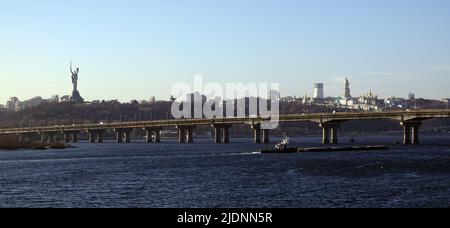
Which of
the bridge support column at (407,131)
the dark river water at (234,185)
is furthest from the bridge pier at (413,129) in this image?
the dark river water at (234,185)

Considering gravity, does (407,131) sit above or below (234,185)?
above

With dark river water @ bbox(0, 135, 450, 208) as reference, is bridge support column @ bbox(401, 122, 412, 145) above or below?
above

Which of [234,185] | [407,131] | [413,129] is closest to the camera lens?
[234,185]

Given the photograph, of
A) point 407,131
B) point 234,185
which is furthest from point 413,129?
point 234,185

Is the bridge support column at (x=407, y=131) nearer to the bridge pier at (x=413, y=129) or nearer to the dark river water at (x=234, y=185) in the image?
the bridge pier at (x=413, y=129)

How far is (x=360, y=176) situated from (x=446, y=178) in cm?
970

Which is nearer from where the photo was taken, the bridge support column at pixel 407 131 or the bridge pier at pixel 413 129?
the bridge pier at pixel 413 129

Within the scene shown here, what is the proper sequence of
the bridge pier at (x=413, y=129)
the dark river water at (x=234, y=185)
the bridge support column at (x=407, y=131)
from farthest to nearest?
1. the bridge support column at (x=407, y=131)
2. the bridge pier at (x=413, y=129)
3. the dark river water at (x=234, y=185)

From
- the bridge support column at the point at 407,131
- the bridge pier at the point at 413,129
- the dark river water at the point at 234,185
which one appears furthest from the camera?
the bridge support column at the point at 407,131

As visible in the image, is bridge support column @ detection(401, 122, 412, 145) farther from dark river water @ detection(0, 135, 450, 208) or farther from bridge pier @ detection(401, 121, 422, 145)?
dark river water @ detection(0, 135, 450, 208)

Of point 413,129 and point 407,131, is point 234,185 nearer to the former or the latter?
point 407,131

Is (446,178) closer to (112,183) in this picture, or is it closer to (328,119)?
(112,183)

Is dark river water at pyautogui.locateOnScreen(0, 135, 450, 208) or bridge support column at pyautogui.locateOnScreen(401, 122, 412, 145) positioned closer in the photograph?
dark river water at pyautogui.locateOnScreen(0, 135, 450, 208)

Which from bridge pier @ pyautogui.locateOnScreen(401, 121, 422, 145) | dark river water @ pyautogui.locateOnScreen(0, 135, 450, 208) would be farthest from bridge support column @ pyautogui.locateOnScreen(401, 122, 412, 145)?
dark river water @ pyautogui.locateOnScreen(0, 135, 450, 208)
